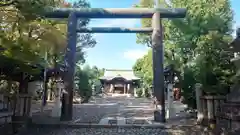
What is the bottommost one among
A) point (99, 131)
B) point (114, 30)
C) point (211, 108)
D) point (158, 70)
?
point (99, 131)

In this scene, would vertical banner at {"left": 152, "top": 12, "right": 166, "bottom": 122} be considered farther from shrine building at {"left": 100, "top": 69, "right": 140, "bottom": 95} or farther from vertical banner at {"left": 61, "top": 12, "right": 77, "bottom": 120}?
shrine building at {"left": 100, "top": 69, "right": 140, "bottom": 95}

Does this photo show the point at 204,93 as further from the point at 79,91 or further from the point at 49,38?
the point at 79,91

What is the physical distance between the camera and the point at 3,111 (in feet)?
25.3

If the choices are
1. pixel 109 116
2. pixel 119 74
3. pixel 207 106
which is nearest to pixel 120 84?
pixel 119 74

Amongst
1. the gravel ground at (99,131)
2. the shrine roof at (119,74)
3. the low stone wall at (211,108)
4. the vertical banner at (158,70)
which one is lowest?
the gravel ground at (99,131)

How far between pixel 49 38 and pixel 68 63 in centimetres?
181

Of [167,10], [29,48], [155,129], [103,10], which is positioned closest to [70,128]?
[155,129]

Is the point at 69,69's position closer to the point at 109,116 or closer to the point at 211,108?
the point at 109,116

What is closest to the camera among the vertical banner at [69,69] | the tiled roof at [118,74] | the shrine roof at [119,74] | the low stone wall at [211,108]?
the low stone wall at [211,108]

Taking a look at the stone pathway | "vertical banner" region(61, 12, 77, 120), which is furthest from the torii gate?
the stone pathway

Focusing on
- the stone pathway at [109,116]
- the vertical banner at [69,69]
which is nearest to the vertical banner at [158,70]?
the stone pathway at [109,116]

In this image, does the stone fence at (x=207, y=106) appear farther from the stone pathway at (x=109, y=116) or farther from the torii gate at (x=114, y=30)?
the stone pathway at (x=109, y=116)

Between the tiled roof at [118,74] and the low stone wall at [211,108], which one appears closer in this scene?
the low stone wall at [211,108]

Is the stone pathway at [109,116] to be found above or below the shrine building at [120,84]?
below
